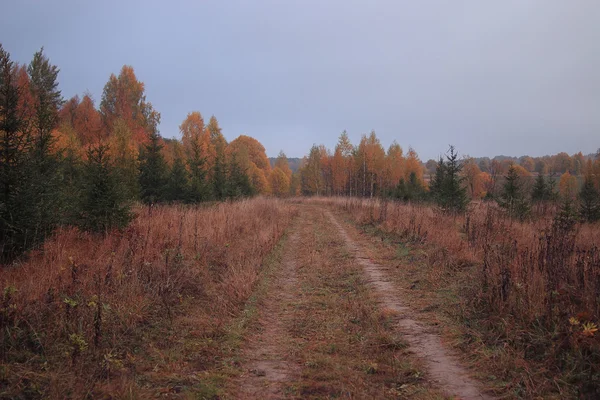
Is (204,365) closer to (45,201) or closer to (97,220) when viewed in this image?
(45,201)

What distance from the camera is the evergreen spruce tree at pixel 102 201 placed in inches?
353

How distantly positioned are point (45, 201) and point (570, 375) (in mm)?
8650

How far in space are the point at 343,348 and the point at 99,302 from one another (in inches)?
115

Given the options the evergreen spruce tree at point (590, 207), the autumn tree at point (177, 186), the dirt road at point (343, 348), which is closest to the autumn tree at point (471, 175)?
the evergreen spruce tree at point (590, 207)

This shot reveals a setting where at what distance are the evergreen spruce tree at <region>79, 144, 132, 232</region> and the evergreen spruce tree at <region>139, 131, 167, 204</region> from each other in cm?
1260

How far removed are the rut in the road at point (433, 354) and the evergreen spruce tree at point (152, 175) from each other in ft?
59.5

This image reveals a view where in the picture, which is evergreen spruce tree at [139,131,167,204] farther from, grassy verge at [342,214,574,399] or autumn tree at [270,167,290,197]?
autumn tree at [270,167,290,197]

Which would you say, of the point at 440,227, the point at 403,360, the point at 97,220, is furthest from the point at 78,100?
the point at 403,360

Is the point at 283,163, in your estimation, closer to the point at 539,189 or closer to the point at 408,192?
the point at 408,192

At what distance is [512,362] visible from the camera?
147 inches

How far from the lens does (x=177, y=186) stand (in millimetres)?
21641

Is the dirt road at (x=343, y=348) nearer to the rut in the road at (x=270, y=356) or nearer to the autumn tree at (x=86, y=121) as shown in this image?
the rut in the road at (x=270, y=356)

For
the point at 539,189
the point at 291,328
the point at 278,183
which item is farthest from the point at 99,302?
the point at 278,183

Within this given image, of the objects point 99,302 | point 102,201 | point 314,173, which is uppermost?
point 314,173
